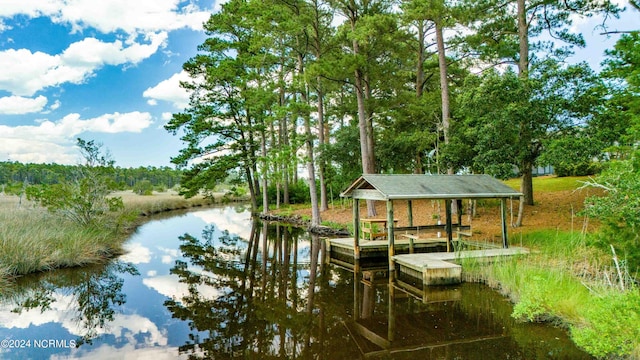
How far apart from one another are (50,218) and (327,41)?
15.2m

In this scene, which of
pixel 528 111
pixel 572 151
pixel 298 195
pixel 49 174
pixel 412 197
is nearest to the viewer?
pixel 412 197

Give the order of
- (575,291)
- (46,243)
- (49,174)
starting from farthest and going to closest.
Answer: (49,174), (46,243), (575,291)

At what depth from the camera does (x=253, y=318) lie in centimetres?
682

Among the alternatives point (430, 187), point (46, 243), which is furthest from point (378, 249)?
point (46, 243)

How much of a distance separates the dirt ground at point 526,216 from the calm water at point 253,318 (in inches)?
226

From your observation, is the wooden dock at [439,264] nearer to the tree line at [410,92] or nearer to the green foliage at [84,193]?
the tree line at [410,92]

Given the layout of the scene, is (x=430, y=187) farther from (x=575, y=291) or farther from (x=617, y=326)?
(x=617, y=326)

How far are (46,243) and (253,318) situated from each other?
8371 millimetres

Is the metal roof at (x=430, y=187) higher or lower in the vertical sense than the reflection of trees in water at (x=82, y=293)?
higher

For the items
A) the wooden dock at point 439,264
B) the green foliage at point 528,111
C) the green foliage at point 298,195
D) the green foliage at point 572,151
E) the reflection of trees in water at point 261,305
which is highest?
the green foliage at point 528,111

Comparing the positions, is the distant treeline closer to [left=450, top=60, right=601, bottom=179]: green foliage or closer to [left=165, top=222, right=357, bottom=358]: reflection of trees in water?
[left=165, top=222, right=357, bottom=358]: reflection of trees in water

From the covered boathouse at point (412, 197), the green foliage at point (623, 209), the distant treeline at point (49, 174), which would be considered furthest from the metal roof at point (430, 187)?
the distant treeline at point (49, 174)

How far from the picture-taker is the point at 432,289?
331 inches

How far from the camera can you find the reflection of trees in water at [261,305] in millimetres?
5598
